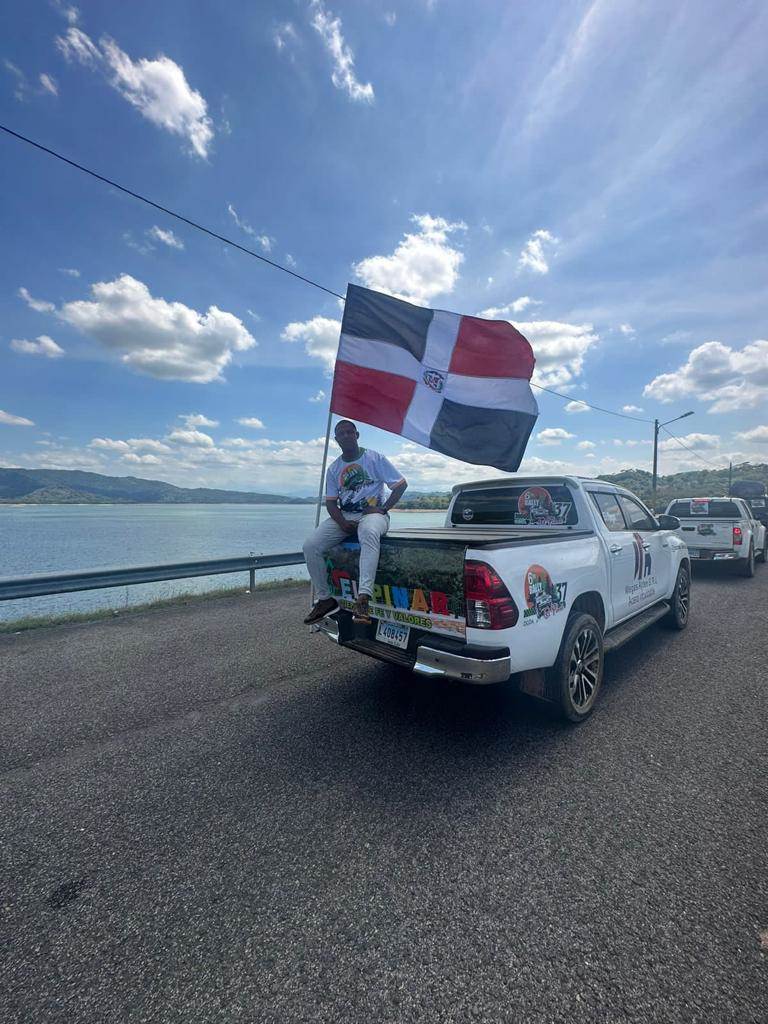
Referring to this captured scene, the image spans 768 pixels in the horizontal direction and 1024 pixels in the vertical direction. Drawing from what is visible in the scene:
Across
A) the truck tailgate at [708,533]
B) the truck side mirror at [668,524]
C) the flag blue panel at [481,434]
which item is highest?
the flag blue panel at [481,434]

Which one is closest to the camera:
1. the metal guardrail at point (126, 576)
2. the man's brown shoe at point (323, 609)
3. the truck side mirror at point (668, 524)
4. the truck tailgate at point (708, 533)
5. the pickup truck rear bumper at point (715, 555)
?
the man's brown shoe at point (323, 609)

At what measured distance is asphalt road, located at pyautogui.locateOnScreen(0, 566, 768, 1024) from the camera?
1.63 m

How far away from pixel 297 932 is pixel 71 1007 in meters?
0.78

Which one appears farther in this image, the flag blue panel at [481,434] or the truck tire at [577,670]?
the flag blue panel at [481,434]

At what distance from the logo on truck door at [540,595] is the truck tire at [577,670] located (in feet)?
0.99

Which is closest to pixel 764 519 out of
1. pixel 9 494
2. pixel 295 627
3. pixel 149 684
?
pixel 295 627

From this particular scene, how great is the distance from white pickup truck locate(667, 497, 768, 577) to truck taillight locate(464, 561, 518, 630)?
862 centimetres

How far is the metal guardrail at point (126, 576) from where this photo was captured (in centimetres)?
626

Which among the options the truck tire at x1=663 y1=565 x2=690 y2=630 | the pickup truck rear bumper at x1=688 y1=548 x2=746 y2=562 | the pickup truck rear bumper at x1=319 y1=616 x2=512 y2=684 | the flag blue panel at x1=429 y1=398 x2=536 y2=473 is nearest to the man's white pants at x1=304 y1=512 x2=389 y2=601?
the pickup truck rear bumper at x1=319 y1=616 x2=512 y2=684

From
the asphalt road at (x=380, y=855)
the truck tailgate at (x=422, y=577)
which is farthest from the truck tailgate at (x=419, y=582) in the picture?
the asphalt road at (x=380, y=855)

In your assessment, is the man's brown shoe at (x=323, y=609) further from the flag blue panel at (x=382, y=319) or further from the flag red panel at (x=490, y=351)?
the flag red panel at (x=490, y=351)

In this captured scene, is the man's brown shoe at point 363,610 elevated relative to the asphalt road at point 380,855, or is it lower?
elevated

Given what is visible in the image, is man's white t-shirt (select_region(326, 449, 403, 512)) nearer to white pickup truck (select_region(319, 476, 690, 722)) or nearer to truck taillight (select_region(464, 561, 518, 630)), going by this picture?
white pickup truck (select_region(319, 476, 690, 722))

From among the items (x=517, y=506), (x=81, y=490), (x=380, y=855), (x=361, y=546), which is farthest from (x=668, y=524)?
(x=81, y=490)
